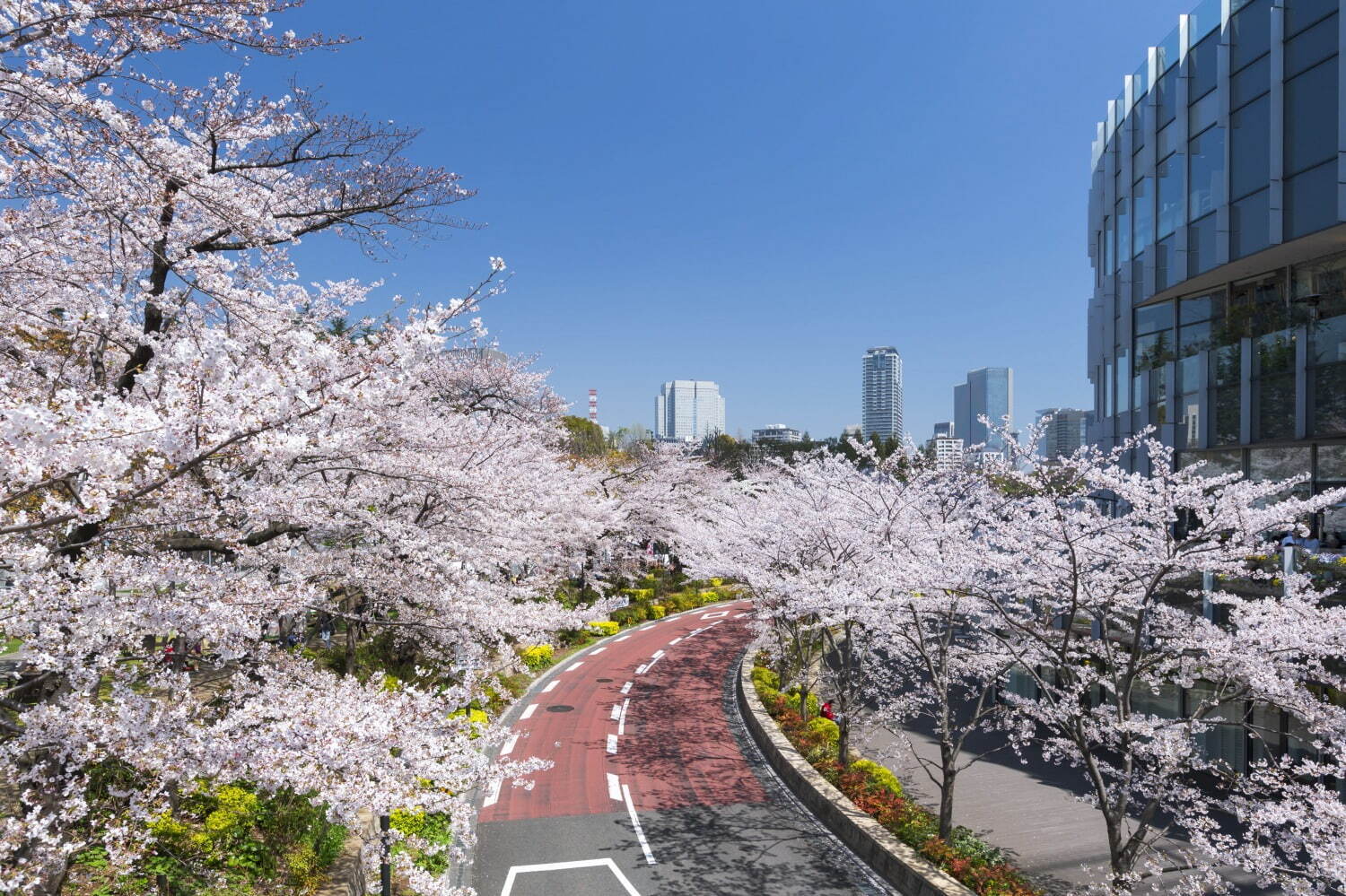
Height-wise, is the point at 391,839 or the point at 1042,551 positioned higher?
the point at 1042,551

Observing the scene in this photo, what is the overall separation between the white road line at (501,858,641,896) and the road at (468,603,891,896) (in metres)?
0.03

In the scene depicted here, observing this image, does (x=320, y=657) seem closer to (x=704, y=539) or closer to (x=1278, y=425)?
(x=704, y=539)

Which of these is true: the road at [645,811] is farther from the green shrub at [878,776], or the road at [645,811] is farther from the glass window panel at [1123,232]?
the glass window panel at [1123,232]

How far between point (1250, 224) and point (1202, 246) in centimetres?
147

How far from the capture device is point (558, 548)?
2416 centimetres

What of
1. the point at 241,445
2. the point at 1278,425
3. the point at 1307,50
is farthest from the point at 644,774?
the point at 1307,50

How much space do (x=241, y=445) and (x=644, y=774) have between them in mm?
12473

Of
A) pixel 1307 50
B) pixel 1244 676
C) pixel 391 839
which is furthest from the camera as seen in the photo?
pixel 1307 50

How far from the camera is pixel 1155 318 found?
18.3 meters

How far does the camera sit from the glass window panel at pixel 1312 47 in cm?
1282

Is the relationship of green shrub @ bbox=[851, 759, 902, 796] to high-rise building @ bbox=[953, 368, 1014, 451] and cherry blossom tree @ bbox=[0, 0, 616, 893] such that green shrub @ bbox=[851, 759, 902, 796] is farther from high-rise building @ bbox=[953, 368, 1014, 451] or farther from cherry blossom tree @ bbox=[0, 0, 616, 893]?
high-rise building @ bbox=[953, 368, 1014, 451]

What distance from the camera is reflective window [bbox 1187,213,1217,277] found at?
15.4 meters

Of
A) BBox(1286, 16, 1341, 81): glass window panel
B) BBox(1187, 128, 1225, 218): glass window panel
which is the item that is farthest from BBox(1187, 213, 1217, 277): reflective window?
BBox(1286, 16, 1341, 81): glass window panel

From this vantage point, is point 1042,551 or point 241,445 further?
point 1042,551
